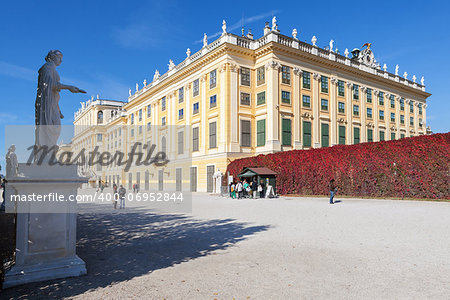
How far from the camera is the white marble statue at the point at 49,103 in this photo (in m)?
5.98

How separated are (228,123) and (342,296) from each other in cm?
3064

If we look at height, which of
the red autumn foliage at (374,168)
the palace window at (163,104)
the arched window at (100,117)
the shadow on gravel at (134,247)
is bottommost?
the shadow on gravel at (134,247)

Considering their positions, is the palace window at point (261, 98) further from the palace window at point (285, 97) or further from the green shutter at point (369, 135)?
the green shutter at point (369, 135)

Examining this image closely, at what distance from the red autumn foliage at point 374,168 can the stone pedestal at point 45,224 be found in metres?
19.8

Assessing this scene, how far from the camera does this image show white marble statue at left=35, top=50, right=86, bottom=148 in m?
5.98

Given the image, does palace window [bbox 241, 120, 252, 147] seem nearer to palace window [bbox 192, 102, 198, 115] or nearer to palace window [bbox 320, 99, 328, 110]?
palace window [bbox 192, 102, 198, 115]

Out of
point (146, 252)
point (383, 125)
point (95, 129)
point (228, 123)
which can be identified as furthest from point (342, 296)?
point (95, 129)

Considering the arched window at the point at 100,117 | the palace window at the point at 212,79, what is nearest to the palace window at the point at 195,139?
the palace window at the point at 212,79

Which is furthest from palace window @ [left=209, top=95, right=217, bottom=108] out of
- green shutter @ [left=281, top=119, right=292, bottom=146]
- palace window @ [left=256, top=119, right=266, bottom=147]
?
green shutter @ [left=281, top=119, right=292, bottom=146]

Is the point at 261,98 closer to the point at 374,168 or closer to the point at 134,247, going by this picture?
the point at 374,168

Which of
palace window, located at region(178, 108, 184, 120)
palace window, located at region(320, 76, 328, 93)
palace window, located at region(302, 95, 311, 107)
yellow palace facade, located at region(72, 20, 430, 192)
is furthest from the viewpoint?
palace window, located at region(178, 108, 184, 120)

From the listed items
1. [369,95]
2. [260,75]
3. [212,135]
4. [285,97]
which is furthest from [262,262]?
[369,95]

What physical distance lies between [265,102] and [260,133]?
138 inches

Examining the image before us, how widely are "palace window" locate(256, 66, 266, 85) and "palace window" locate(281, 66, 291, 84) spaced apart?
6.71 ft
